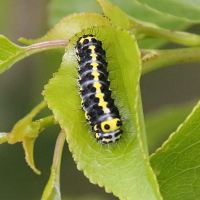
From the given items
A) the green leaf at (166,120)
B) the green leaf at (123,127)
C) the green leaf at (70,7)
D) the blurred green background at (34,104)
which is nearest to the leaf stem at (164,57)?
the green leaf at (123,127)

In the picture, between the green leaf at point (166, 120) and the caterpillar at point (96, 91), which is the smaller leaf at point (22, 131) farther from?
the green leaf at point (166, 120)

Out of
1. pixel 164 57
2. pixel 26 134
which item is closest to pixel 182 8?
pixel 164 57

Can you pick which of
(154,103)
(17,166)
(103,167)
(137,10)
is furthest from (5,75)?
(103,167)

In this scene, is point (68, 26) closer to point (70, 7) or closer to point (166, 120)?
point (70, 7)

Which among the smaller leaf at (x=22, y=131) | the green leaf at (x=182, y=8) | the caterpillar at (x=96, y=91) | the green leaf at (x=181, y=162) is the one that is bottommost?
the green leaf at (x=181, y=162)

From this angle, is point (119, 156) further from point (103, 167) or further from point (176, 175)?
point (176, 175)

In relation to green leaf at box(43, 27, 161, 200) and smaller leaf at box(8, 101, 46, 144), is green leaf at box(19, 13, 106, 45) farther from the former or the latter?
smaller leaf at box(8, 101, 46, 144)
